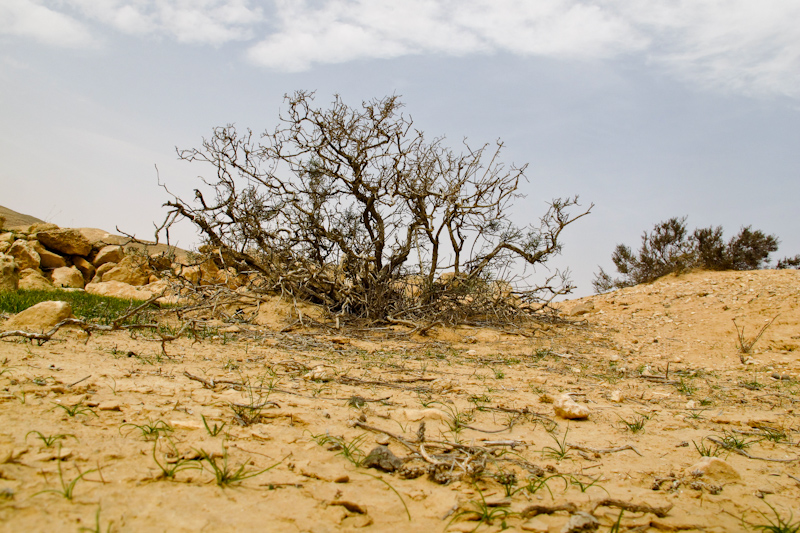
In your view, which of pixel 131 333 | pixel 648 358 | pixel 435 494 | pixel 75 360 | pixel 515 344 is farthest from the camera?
pixel 515 344

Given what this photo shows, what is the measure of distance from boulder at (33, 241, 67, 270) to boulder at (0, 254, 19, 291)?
6.68m

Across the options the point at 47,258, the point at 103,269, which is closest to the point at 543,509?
the point at 103,269

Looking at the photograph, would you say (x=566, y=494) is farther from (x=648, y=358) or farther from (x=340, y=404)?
(x=648, y=358)

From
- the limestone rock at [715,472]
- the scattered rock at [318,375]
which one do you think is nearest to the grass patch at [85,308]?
the scattered rock at [318,375]

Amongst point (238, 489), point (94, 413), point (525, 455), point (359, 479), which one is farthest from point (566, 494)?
point (94, 413)

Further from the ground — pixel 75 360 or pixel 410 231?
pixel 410 231

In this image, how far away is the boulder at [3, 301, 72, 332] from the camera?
4629mm

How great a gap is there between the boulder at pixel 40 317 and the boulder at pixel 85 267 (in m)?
14.0

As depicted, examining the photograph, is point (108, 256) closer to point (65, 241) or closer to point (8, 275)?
point (65, 241)

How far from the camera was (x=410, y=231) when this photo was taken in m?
9.27

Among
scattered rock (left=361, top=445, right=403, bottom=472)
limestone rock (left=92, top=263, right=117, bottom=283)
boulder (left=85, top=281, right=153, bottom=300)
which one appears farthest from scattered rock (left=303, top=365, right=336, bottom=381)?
limestone rock (left=92, top=263, right=117, bottom=283)

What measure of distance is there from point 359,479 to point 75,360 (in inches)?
110

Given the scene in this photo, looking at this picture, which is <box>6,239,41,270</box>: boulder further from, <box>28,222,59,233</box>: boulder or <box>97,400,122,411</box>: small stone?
<box>97,400,122,411</box>: small stone

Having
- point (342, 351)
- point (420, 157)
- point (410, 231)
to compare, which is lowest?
point (342, 351)
